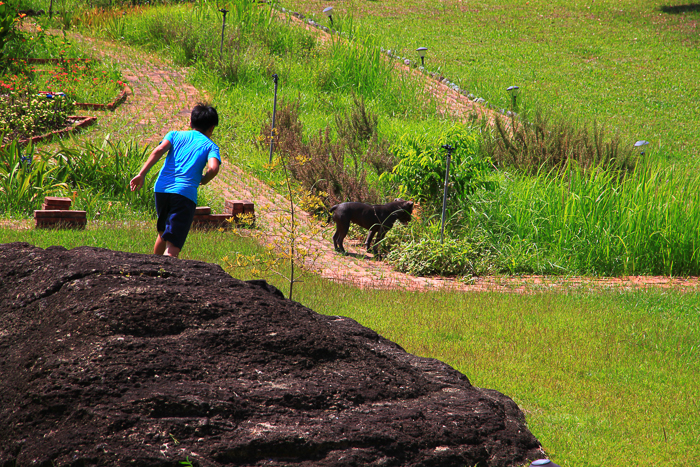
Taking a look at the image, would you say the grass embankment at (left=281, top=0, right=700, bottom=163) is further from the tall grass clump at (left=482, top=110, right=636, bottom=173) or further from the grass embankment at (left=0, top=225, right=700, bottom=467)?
the grass embankment at (left=0, top=225, right=700, bottom=467)

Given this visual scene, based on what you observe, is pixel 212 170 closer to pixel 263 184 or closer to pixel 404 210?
pixel 404 210

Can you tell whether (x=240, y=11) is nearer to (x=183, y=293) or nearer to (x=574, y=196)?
(x=574, y=196)

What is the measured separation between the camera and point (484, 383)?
460 centimetres

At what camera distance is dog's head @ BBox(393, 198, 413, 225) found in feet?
28.2

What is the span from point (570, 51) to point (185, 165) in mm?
24125

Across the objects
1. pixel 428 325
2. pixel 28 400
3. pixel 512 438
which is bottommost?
pixel 428 325

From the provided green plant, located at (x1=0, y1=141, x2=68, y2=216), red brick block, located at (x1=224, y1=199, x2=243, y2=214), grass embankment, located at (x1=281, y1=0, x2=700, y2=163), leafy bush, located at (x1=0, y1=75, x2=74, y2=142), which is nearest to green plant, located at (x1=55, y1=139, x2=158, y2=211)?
green plant, located at (x1=0, y1=141, x2=68, y2=216)

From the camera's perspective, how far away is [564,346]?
5.52 metres

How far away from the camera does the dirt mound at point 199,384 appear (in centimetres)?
270

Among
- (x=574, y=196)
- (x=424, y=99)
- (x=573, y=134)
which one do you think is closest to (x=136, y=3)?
(x=424, y=99)

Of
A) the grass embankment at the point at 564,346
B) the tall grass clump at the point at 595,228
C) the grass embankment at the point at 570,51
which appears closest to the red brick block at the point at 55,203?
the grass embankment at the point at 564,346

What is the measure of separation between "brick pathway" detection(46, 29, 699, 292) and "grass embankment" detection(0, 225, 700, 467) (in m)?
0.58

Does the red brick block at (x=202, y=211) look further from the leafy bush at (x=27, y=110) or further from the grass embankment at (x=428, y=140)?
the leafy bush at (x=27, y=110)

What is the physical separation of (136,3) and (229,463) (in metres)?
24.2
